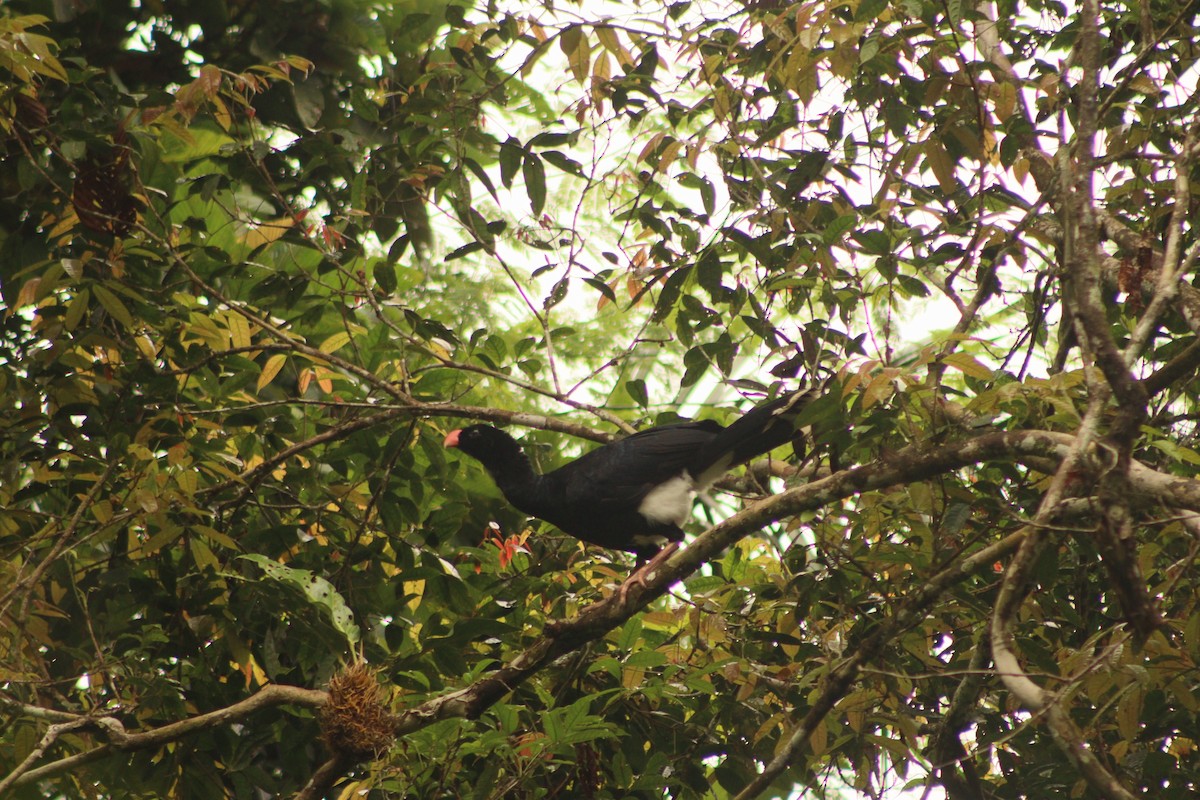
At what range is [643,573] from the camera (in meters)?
4.11

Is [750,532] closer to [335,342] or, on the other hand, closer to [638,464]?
[638,464]

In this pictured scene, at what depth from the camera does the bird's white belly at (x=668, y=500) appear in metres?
4.74

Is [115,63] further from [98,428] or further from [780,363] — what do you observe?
[780,363]

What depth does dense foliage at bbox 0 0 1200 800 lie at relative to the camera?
3.22 meters

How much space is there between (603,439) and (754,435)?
29.8 inches

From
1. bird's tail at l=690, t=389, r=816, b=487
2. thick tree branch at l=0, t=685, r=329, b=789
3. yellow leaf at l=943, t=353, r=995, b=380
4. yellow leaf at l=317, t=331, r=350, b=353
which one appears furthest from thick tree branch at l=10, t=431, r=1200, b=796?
yellow leaf at l=317, t=331, r=350, b=353

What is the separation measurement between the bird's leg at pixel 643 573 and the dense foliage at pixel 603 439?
0.18 feet

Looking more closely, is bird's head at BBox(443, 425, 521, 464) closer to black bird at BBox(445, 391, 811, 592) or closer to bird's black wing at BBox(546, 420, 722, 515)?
Answer: black bird at BBox(445, 391, 811, 592)

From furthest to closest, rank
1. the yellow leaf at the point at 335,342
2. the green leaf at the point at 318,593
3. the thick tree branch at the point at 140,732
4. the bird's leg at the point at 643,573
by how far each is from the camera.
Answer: the yellow leaf at the point at 335,342, the bird's leg at the point at 643,573, the green leaf at the point at 318,593, the thick tree branch at the point at 140,732

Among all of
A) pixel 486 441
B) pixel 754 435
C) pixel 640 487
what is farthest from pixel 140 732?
pixel 486 441

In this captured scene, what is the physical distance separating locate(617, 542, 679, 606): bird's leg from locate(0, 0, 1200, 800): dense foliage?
0.18 feet

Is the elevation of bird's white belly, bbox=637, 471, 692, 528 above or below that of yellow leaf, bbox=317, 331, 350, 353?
below

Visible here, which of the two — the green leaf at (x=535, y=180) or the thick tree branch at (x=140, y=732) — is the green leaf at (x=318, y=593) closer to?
the thick tree branch at (x=140, y=732)

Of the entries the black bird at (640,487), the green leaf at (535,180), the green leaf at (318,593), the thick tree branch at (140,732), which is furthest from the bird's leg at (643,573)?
the green leaf at (535,180)
